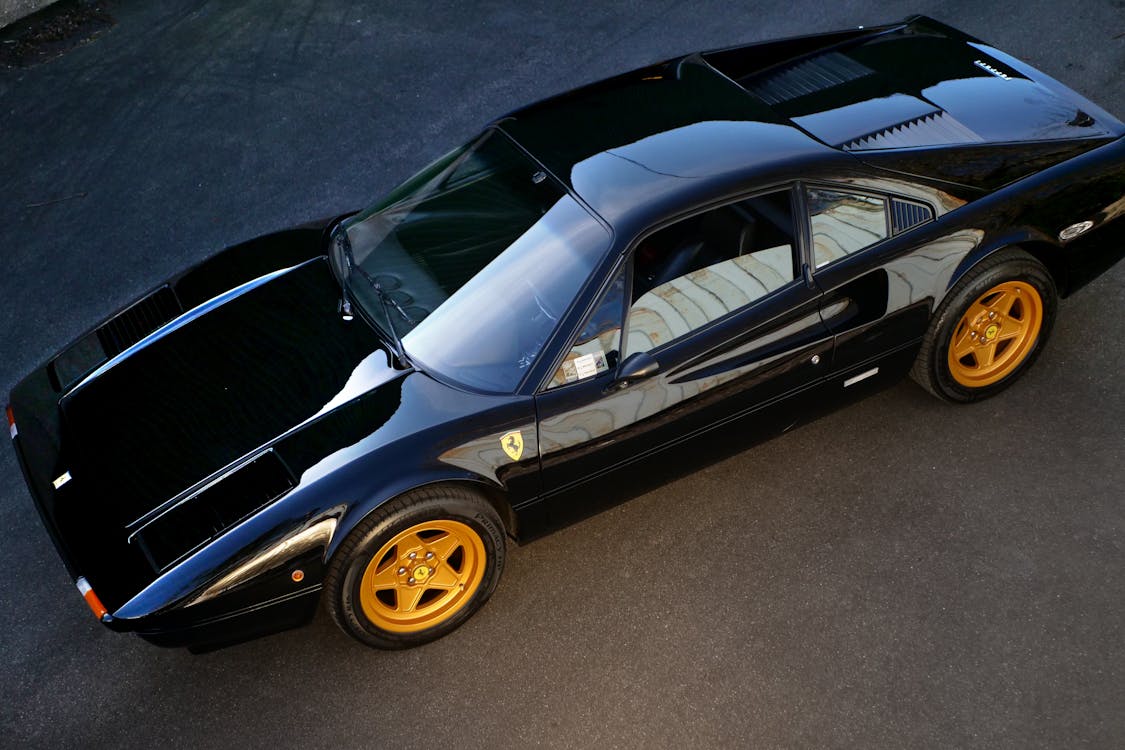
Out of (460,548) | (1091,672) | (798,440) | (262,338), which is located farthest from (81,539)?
(1091,672)

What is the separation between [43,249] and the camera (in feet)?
21.6

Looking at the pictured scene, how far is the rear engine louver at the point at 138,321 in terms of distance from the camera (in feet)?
15.9

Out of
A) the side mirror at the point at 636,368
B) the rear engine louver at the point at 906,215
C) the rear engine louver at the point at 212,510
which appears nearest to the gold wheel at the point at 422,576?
the rear engine louver at the point at 212,510

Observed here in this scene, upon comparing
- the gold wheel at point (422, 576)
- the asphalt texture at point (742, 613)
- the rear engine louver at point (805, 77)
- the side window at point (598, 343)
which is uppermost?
the rear engine louver at point (805, 77)

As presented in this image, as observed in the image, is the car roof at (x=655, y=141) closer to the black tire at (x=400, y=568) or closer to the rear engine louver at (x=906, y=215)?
the rear engine louver at (x=906, y=215)

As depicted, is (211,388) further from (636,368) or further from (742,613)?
(742,613)

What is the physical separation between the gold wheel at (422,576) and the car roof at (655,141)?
53.2 inches

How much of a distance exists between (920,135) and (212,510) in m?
3.23

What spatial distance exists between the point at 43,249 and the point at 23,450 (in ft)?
8.14

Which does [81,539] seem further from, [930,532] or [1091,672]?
[1091,672]

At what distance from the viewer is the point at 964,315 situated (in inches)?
192

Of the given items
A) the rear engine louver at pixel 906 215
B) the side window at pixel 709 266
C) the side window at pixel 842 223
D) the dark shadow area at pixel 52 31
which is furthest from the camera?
the dark shadow area at pixel 52 31

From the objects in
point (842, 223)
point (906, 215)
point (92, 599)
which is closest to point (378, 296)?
point (92, 599)

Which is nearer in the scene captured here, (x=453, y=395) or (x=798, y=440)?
(x=453, y=395)
